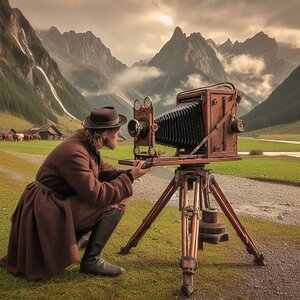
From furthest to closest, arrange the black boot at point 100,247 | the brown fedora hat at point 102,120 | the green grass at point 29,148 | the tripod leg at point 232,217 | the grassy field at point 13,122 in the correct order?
the grassy field at point 13,122
the green grass at point 29,148
the tripod leg at point 232,217
the black boot at point 100,247
the brown fedora hat at point 102,120

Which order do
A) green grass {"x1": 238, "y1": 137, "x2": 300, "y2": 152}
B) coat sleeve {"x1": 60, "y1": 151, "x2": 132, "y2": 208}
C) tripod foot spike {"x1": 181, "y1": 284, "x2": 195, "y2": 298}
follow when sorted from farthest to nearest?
green grass {"x1": 238, "y1": 137, "x2": 300, "y2": 152}, tripod foot spike {"x1": 181, "y1": 284, "x2": 195, "y2": 298}, coat sleeve {"x1": 60, "y1": 151, "x2": 132, "y2": 208}

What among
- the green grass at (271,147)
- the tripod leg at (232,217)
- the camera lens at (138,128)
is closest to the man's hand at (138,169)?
the camera lens at (138,128)

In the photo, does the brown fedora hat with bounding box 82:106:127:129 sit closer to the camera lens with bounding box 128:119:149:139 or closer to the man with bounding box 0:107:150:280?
the man with bounding box 0:107:150:280

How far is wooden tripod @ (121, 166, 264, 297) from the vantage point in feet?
17.2

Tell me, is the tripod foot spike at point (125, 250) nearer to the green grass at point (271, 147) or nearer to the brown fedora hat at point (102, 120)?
the brown fedora hat at point (102, 120)

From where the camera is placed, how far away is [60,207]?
4.97 meters

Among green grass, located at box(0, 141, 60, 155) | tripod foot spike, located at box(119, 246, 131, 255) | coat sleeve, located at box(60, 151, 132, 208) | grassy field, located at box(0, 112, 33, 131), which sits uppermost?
grassy field, located at box(0, 112, 33, 131)

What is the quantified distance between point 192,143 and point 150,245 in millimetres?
2531

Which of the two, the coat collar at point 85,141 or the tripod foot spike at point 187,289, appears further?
the coat collar at point 85,141

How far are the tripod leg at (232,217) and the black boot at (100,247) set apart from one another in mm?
1681

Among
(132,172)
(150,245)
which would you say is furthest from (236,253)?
(132,172)

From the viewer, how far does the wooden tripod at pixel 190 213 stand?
5238 millimetres

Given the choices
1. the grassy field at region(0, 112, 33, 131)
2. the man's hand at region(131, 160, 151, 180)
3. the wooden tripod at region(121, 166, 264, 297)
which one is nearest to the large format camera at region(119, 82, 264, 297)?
the wooden tripod at region(121, 166, 264, 297)

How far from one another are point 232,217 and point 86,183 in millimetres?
2739
